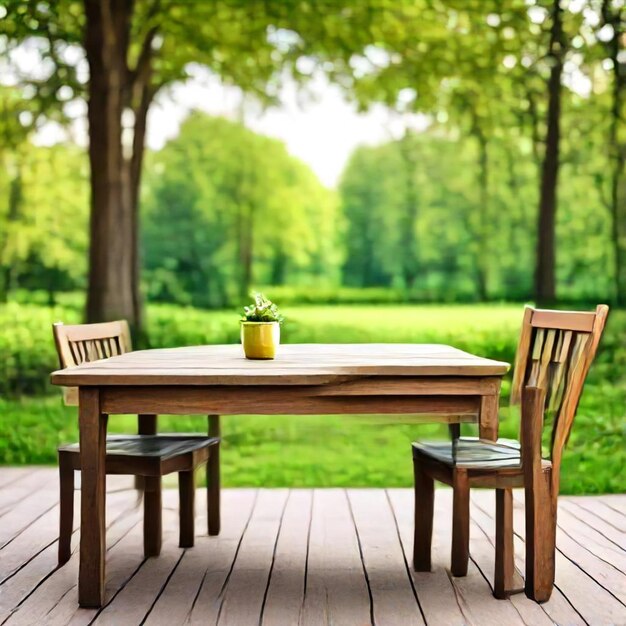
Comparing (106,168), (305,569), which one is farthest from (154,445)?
(106,168)

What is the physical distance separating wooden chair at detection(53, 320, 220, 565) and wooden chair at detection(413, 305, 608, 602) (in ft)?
2.87

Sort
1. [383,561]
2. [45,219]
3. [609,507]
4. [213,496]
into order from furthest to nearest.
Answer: [45,219] → [609,507] → [213,496] → [383,561]

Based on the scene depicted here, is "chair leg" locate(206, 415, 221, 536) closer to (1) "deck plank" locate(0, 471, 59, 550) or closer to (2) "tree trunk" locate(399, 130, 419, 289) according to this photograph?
(1) "deck plank" locate(0, 471, 59, 550)

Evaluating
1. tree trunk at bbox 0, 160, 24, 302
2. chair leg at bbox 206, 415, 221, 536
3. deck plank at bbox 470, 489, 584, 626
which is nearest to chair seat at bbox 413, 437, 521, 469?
deck plank at bbox 470, 489, 584, 626

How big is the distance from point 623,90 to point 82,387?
23.1ft

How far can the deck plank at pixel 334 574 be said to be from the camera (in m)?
3.28

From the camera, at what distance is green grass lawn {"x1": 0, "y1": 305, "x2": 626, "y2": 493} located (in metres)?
6.23

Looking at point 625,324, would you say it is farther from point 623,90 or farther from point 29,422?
point 29,422

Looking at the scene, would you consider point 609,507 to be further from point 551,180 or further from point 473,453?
point 551,180

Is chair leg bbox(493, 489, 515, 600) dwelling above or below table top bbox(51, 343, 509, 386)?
below

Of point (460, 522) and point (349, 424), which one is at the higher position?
point (460, 522)

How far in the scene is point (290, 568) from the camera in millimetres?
3838

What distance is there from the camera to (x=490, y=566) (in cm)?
384

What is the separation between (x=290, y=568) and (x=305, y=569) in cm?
6
